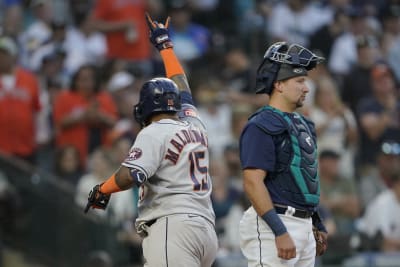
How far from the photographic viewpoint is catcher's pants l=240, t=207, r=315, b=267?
6.59 m

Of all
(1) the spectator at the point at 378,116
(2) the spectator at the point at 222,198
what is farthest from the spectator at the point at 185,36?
(2) the spectator at the point at 222,198

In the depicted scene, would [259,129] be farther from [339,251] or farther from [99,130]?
[99,130]

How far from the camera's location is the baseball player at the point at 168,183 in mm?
6805

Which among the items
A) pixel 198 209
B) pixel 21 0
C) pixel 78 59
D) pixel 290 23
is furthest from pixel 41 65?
pixel 198 209

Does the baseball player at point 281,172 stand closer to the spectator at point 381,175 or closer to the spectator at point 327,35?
the spectator at point 381,175

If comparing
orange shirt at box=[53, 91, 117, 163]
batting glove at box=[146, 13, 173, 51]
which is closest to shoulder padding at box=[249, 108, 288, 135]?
batting glove at box=[146, 13, 173, 51]

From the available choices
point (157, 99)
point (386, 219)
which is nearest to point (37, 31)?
point (386, 219)

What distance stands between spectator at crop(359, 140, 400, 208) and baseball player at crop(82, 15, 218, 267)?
19.3ft

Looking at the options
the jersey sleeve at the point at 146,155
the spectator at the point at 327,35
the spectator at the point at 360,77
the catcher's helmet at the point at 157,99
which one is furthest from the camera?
the spectator at the point at 327,35

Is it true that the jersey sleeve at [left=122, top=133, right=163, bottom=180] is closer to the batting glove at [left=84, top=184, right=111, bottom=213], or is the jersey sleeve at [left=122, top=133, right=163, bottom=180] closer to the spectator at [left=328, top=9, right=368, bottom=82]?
the batting glove at [left=84, top=184, right=111, bottom=213]

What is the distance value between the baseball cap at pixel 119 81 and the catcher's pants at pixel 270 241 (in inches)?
290

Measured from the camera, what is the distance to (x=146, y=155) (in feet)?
22.2

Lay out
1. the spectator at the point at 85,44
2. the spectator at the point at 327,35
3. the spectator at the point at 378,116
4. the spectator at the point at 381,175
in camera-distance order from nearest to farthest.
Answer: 1. the spectator at the point at 381,175
2. the spectator at the point at 378,116
3. the spectator at the point at 85,44
4. the spectator at the point at 327,35

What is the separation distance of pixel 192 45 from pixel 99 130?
3.42 m
